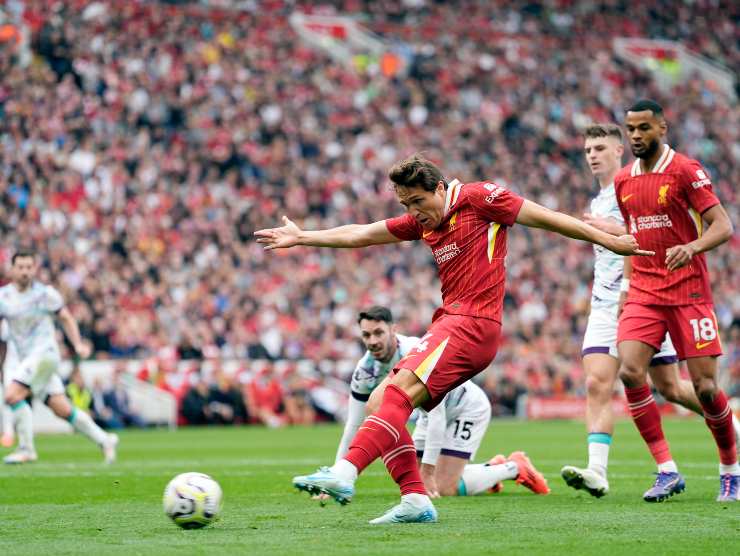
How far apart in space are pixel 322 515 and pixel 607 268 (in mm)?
3762

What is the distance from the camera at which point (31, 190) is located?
26609 mm

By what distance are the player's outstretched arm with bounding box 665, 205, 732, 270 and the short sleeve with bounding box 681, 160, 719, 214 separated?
59 mm

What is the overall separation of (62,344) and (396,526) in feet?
58.1

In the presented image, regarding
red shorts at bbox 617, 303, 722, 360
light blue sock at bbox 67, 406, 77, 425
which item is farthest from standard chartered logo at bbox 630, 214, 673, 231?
light blue sock at bbox 67, 406, 77, 425

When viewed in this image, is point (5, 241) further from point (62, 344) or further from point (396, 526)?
point (396, 526)

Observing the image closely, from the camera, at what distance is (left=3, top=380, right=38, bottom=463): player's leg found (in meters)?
14.8

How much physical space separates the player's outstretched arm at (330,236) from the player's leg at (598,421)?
8.05ft

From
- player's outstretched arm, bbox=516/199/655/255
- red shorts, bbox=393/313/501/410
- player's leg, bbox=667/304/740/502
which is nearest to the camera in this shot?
player's outstretched arm, bbox=516/199/655/255

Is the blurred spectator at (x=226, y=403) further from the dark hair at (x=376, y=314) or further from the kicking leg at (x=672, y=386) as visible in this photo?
the kicking leg at (x=672, y=386)

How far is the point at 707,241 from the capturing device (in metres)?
8.80

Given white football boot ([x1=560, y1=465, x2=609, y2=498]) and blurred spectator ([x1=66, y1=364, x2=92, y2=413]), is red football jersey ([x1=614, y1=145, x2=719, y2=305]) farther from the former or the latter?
blurred spectator ([x1=66, y1=364, x2=92, y2=413])

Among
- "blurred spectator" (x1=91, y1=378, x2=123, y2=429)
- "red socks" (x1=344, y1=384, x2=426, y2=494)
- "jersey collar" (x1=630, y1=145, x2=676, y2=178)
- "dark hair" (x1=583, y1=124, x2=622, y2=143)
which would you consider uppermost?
"dark hair" (x1=583, y1=124, x2=622, y2=143)

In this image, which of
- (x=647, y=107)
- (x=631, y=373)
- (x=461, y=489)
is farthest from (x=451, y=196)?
(x=461, y=489)

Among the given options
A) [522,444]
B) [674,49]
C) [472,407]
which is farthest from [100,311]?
[674,49]
